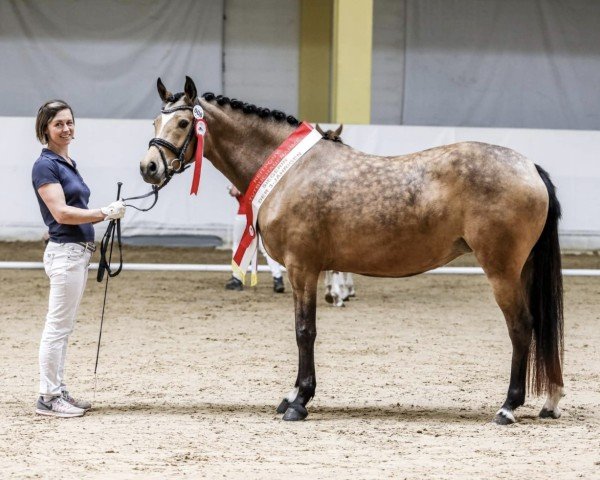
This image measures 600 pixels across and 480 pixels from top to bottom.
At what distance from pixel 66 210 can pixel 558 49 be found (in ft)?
43.7

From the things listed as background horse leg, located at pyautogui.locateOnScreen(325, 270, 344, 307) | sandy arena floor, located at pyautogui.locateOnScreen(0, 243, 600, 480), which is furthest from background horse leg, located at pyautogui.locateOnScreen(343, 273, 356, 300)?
background horse leg, located at pyautogui.locateOnScreen(325, 270, 344, 307)

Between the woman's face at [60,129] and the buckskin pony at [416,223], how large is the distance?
45cm

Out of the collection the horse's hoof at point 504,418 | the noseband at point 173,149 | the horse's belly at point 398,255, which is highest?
the noseband at point 173,149

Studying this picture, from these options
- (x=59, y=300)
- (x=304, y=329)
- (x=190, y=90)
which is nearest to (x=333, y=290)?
(x=304, y=329)

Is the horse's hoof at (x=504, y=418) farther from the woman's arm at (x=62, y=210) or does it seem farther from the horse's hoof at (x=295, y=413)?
the woman's arm at (x=62, y=210)

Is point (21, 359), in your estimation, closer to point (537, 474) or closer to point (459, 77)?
point (537, 474)

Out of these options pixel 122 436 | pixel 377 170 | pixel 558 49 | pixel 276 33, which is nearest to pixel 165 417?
pixel 122 436

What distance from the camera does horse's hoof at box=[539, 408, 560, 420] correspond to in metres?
5.28

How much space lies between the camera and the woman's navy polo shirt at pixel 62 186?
5.12 meters

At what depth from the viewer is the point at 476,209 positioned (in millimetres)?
5113

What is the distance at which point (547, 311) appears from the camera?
17.5ft

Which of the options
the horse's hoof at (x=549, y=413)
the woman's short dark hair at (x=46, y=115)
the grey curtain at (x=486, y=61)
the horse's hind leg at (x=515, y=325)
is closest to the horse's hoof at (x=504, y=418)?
the horse's hind leg at (x=515, y=325)

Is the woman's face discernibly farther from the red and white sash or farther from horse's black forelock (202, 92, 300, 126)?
the red and white sash

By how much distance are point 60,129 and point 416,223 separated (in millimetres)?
2005
